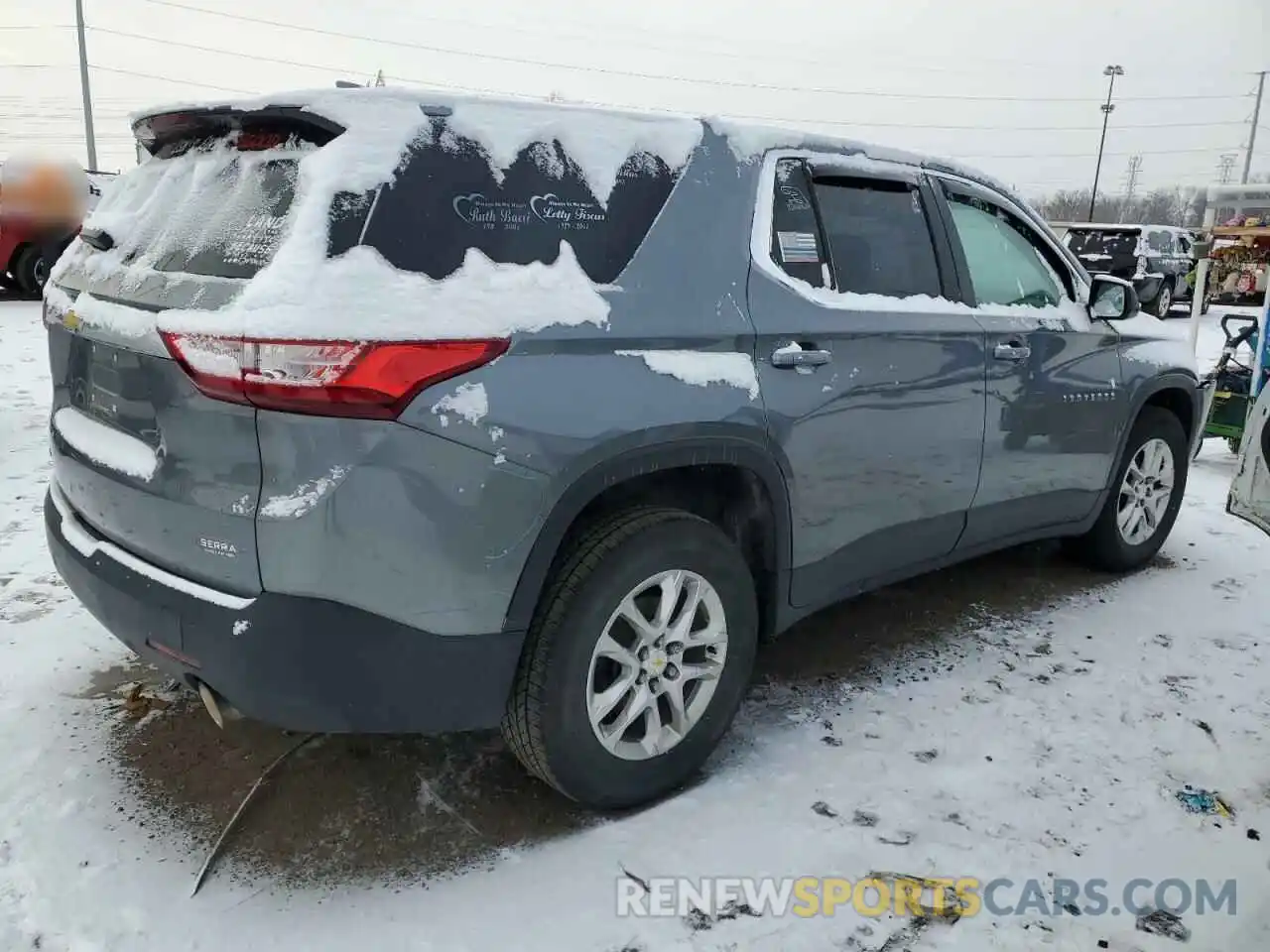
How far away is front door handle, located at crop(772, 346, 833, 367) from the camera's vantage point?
274 centimetres

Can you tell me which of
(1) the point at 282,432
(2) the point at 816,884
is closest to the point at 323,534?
(1) the point at 282,432

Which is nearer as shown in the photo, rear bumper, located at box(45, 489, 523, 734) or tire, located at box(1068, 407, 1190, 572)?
rear bumper, located at box(45, 489, 523, 734)

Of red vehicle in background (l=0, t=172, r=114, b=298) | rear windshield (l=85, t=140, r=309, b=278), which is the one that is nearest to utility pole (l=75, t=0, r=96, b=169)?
red vehicle in background (l=0, t=172, r=114, b=298)

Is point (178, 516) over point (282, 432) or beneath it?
beneath

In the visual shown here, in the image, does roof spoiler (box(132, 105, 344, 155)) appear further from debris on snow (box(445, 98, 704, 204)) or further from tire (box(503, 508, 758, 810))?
tire (box(503, 508, 758, 810))

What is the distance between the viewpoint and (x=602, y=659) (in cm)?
257

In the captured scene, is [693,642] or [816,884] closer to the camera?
[816,884]

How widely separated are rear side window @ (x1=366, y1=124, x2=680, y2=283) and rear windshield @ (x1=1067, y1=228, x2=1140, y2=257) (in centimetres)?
2052

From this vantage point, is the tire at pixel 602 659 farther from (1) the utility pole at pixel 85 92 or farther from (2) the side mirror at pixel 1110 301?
(1) the utility pole at pixel 85 92

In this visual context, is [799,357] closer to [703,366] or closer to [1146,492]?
[703,366]

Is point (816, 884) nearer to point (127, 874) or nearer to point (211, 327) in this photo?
point (127, 874)

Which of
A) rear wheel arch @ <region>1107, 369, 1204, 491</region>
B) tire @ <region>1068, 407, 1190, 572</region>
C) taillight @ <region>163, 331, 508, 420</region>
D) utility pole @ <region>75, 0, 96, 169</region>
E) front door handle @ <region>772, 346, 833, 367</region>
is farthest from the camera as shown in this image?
utility pole @ <region>75, 0, 96, 169</region>

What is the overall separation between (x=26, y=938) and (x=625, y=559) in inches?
62.5

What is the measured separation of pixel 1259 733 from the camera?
3.22 meters
